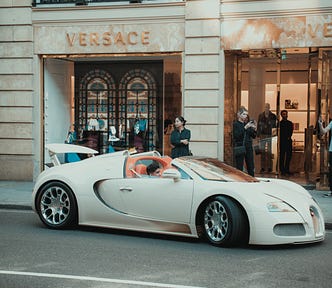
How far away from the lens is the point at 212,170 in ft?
29.0

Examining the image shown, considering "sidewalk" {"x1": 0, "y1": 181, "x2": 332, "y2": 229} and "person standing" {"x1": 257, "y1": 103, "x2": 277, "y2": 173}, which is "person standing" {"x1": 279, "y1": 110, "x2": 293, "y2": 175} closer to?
"person standing" {"x1": 257, "y1": 103, "x2": 277, "y2": 173}

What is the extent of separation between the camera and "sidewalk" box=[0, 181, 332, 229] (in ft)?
37.6

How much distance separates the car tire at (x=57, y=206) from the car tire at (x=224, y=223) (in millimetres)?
2046

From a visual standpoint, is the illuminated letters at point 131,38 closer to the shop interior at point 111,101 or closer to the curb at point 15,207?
the shop interior at point 111,101

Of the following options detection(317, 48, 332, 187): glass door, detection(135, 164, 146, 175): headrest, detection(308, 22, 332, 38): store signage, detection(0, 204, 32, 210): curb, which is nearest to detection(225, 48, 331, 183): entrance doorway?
detection(317, 48, 332, 187): glass door

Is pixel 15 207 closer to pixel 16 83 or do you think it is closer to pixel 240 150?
pixel 240 150

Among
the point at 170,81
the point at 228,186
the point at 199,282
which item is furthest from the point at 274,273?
the point at 170,81

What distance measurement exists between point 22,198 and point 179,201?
17.4ft

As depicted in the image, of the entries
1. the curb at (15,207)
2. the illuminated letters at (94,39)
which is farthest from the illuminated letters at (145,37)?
the curb at (15,207)

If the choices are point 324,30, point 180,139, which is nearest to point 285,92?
point 324,30

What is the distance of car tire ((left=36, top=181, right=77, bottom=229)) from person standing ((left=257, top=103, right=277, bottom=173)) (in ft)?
24.6

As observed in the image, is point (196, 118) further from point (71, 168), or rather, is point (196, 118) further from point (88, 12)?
point (71, 168)

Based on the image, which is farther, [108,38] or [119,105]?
[119,105]

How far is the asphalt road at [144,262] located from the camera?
626cm
